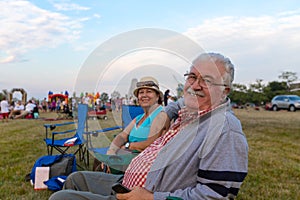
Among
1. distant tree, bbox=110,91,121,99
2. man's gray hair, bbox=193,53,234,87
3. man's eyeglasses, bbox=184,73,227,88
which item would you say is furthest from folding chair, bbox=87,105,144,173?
man's gray hair, bbox=193,53,234,87

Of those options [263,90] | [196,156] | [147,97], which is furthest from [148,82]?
[263,90]

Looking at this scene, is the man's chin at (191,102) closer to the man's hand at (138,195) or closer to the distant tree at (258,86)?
the man's hand at (138,195)

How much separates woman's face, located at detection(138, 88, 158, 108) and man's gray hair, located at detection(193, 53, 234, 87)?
0.81m

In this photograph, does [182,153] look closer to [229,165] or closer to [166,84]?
[229,165]

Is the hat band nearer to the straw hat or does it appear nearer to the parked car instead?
the straw hat

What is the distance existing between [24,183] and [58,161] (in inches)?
16.4

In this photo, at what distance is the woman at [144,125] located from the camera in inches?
83.2

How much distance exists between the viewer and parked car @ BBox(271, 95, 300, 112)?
74.3 ft

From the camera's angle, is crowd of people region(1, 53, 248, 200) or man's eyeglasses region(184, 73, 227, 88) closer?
crowd of people region(1, 53, 248, 200)

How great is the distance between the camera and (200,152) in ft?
4.37

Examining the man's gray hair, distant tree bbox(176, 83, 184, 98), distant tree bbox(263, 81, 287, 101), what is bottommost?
distant tree bbox(176, 83, 184, 98)

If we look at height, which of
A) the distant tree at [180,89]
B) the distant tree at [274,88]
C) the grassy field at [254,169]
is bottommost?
the grassy field at [254,169]

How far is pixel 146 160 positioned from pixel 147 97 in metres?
0.83

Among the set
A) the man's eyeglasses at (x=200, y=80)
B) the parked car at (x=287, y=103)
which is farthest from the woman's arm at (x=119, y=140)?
the parked car at (x=287, y=103)
